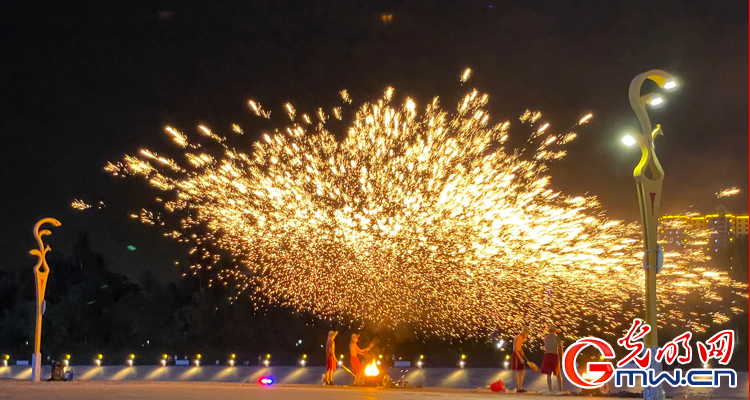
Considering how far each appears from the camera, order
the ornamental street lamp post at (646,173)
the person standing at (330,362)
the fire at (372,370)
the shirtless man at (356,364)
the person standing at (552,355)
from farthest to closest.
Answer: the person standing at (330,362), the shirtless man at (356,364), the fire at (372,370), the person standing at (552,355), the ornamental street lamp post at (646,173)

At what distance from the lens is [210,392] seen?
53.6ft

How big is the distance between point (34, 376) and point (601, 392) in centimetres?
1426

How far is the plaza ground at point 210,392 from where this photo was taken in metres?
15.1

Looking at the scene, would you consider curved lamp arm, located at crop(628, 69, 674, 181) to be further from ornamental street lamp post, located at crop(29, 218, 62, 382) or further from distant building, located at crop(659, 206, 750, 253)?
distant building, located at crop(659, 206, 750, 253)

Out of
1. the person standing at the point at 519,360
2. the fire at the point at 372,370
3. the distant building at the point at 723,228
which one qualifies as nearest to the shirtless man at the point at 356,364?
the fire at the point at 372,370

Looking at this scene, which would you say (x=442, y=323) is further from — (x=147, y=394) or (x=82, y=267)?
(x=82, y=267)

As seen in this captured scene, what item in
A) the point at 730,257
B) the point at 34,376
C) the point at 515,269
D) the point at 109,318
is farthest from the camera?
the point at 730,257

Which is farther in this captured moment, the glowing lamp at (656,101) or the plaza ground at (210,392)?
the plaza ground at (210,392)

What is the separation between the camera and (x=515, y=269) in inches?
981

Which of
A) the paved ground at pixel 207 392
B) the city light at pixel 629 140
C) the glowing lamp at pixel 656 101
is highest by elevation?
the glowing lamp at pixel 656 101

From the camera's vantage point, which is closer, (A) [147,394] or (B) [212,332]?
(A) [147,394]

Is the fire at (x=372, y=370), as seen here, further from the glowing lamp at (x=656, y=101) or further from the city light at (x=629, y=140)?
the glowing lamp at (x=656, y=101)

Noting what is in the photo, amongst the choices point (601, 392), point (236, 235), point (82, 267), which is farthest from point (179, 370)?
point (82, 267)

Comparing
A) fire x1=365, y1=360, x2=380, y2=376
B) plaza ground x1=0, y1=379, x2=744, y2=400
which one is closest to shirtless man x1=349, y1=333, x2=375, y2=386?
fire x1=365, y1=360, x2=380, y2=376
